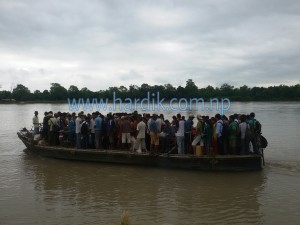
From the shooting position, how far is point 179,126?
10.8m

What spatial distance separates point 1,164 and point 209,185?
8.24 metres

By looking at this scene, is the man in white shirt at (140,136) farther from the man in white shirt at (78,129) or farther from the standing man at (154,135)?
the man in white shirt at (78,129)

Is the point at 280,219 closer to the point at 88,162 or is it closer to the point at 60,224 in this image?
the point at 60,224

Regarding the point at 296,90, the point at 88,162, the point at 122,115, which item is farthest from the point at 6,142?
the point at 296,90

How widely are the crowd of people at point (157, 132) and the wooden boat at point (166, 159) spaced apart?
294 millimetres

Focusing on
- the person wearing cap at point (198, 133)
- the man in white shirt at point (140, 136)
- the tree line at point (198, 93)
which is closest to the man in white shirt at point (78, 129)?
the man in white shirt at point (140, 136)

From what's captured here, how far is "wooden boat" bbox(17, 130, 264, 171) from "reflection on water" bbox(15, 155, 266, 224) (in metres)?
0.24

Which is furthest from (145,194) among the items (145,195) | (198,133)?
(198,133)

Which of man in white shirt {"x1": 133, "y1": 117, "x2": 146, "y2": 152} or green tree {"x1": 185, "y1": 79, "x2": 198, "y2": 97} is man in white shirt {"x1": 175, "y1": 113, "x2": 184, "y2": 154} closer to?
man in white shirt {"x1": 133, "y1": 117, "x2": 146, "y2": 152}

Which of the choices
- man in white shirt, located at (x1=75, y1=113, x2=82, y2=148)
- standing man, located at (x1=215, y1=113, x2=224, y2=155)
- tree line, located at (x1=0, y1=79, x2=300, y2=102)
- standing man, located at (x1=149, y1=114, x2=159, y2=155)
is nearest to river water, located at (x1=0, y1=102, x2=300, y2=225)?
standing man, located at (x1=149, y1=114, x2=159, y2=155)

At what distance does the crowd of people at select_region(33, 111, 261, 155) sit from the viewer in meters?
10.5

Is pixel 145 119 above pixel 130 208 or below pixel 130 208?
above

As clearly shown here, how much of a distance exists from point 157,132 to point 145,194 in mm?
2826

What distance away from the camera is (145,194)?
8.89m
